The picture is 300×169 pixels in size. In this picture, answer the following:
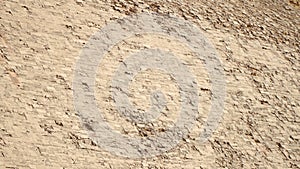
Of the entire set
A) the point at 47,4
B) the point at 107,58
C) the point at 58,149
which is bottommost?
the point at 58,149

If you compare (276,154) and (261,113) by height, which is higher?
(261,113)

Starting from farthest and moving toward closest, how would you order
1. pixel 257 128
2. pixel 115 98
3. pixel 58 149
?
pixel 257 128 < pixel 115 98 < pixel 58 149

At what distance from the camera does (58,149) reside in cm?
436

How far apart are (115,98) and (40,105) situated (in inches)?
28.2

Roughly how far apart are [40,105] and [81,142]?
0.51m

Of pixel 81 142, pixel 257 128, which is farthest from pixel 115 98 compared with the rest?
pixel 257 128

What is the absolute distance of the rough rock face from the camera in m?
4.38

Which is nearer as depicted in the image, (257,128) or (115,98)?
(115,98)

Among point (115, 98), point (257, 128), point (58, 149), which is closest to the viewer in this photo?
point (58, 149)

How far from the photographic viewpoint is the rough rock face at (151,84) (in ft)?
14.4

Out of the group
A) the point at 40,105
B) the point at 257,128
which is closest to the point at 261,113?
the point at 257,128

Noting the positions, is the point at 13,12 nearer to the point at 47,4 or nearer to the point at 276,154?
the point at 47,4

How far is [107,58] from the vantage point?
482cm

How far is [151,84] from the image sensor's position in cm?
485
